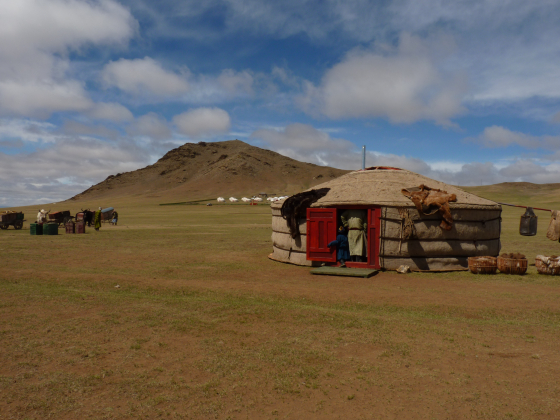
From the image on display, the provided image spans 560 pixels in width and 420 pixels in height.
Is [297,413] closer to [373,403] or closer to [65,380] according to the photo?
[373,403]

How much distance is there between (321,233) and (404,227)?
229cm

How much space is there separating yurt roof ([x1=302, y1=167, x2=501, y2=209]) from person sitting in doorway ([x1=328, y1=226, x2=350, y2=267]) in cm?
88

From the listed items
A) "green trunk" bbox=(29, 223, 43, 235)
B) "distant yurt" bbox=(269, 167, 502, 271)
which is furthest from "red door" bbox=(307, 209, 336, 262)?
"green trunk" bbox=(29, 223, 43, 235)

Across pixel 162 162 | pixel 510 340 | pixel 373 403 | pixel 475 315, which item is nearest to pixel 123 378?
pixel 373 403

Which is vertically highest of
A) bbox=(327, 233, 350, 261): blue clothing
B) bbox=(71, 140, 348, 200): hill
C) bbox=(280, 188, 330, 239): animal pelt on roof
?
bbox=(71, 140, 348, 200): hill

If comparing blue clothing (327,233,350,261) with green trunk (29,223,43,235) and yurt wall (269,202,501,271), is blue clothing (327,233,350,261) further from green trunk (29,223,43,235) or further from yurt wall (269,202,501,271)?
green trunk (29,223,43,235)

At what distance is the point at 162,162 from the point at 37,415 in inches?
6842

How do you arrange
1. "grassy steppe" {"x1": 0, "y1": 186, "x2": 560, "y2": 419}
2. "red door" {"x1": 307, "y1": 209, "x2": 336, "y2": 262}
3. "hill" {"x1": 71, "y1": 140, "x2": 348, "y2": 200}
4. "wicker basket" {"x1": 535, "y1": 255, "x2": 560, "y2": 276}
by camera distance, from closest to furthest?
"grassy steppe" {"x1": 0, "y1": 186, "x2": 560, "y2": 419}, "wicker basket" {"x1": 535, "y1": 255, "x2": 560, "y2": 276}, "red door" {"x1": 307, "y1": 209, "x2": 336, "y2": 262}, "hill" {"x1": 71, "y1": 140, "x2": 348, "y2": 200}

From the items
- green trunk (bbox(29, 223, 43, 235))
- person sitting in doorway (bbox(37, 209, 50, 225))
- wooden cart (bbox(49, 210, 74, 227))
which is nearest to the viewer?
green trunk (bbox(29, 223, 43, 235))

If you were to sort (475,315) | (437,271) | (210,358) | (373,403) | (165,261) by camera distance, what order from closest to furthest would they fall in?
(373,403), (210,358), (475,315), (437,271), (165,261)

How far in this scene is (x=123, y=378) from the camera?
441 centimetres

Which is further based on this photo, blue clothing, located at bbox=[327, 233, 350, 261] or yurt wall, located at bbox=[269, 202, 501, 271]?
blue clothing, located at bbox=[327, 233, 350, 261]

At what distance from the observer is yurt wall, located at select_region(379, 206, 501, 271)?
11.0 metres

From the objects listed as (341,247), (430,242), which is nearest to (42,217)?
(341,247)
